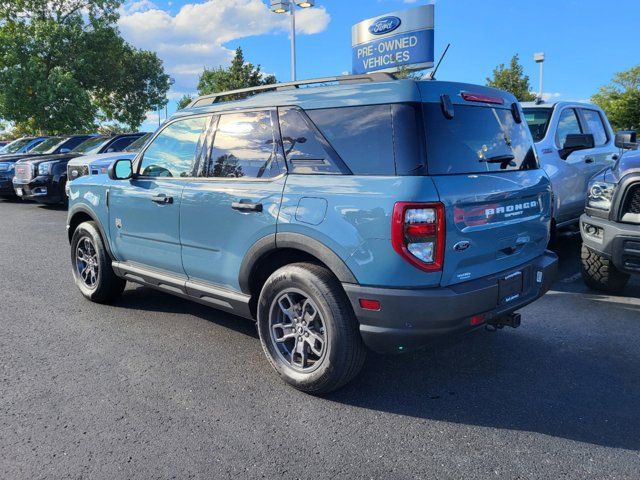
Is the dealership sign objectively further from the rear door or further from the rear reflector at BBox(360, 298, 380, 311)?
the rear reflector at BBox(360, 298, 380, 311)

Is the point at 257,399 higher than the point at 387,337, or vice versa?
the point at 387,337

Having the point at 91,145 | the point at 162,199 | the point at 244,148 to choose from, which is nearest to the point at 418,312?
the point at 244,148

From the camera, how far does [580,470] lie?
2.45m

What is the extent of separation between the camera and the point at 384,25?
26.0 metres

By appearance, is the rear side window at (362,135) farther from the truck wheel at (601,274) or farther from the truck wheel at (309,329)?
the truck wheel at (601,274)

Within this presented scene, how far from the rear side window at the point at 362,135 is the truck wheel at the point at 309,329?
683mm

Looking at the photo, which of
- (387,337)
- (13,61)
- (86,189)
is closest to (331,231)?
(387,337)

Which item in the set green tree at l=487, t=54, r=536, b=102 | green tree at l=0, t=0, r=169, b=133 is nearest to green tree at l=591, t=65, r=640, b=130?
green tree at l=487, t=54, r=536, b=102

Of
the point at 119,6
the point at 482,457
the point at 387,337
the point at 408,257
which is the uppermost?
the point at 119,6

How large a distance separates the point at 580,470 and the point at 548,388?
2.82ft

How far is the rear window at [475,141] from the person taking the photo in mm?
2871

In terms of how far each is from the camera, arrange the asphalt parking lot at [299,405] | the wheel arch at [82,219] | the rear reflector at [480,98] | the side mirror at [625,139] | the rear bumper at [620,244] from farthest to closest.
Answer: the side mirror at [625,139], the wheel arch at [82,219], the rear bumper at [620,244], the rear reflector at [480,98], the asphalt parking lot at [299,405]

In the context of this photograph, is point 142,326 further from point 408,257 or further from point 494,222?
point 494,222

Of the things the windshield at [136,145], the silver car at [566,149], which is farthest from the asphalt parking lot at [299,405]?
the windshield at [136,145]
